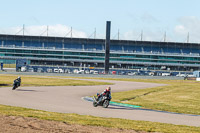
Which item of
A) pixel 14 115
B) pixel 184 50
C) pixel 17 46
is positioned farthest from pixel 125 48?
pixel 14 115

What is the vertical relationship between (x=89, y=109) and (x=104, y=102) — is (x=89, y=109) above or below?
below

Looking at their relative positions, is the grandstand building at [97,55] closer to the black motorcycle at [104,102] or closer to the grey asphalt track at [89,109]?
the grey asphalt track at [89,109]

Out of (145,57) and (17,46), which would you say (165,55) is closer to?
(145,57)

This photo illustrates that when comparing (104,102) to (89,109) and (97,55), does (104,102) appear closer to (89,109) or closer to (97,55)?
(89,109)

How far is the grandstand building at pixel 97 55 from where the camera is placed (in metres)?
162

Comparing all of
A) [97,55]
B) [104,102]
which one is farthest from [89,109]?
[97,55]

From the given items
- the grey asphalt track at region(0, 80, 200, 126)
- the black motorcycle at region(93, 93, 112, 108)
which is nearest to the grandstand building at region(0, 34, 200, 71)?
the grey asphalt track at region(0, 80, 200, 126)

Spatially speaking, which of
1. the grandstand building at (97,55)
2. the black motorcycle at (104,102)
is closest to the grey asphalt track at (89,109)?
the black motorcycle at (104,102)

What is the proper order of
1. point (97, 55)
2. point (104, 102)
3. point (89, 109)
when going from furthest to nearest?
point (97, 55) → point (104, 102) → point (89, 109)

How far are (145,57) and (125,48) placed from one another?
1273 cm

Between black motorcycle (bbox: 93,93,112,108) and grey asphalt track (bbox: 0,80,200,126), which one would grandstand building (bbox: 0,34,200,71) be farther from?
black motorcycle (bbox: 93,93,112,108)

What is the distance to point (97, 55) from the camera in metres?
164

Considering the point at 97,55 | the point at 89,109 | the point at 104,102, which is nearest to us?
the point at 89,109

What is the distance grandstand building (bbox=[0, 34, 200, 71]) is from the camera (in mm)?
162125
